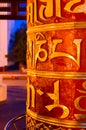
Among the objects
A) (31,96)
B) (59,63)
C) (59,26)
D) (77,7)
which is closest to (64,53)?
(59,63)

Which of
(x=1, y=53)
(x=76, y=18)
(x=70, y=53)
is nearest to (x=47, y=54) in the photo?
(x=70, y=53)

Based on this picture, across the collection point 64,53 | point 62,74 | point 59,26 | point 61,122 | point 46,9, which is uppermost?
point 46,9

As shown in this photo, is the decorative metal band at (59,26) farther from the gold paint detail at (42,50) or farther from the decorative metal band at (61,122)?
the decorative metal band at (61,122)

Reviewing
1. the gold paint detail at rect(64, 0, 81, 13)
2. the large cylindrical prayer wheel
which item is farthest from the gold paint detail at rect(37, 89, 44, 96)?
the gold paint detail at rect(64, 0, 81, 13)

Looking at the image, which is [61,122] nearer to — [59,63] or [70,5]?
[59,63]

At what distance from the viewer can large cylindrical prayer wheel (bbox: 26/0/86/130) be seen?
2.18 meters

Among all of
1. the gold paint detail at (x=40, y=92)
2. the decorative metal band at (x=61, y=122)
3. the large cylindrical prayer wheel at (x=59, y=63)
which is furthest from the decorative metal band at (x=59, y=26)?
the decorative metal band at (x=61, y=122)

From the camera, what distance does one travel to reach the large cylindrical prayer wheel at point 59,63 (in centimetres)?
218

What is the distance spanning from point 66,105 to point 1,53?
18267 mm

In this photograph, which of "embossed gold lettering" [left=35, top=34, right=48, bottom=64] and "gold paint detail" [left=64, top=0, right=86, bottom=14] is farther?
"embossed gold lettering" [left=35, top=34, right=48, bottom=64]

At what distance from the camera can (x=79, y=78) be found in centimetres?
217

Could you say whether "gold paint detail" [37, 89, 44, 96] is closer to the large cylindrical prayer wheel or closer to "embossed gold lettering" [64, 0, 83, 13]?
the large cylindrical prayer wheel

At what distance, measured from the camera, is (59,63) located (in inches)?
87.7

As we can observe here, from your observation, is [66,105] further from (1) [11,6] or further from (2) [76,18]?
Result: (1) [11,6]
